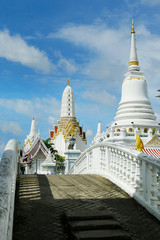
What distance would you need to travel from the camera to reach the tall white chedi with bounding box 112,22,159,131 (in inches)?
1307

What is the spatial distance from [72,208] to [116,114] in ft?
99.5

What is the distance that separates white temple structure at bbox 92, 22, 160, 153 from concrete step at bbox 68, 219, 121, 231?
2402 cm

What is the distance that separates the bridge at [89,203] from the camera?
4609mm

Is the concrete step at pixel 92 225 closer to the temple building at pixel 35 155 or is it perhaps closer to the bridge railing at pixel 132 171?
the bridge railing at pixel 132 171

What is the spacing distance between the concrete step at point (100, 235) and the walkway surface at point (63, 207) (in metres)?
0.35

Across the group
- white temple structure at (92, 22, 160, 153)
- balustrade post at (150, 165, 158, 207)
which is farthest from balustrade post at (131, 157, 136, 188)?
white temple structure at (92, 22, 160, 153)

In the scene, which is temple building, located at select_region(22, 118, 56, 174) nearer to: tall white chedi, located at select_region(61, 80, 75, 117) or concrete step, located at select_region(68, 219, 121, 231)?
tall white chedi, located at select_region(61, 80, 75, 117)

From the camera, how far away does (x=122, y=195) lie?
7289mm

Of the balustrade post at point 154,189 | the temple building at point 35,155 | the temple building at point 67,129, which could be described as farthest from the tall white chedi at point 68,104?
the balustrade post at point 154,189

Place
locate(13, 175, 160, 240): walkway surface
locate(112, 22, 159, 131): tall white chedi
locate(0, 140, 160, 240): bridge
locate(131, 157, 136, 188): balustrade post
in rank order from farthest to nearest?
locate(112, 22, 159, 131): tall white chedi < locate(131, 157, 136, 188): balustrade post < locate(13, 175, 160, 240): walkway surface < locate(0, 140, 160, 240): bridge

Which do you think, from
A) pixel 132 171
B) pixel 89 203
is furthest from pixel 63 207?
pixel 132 171

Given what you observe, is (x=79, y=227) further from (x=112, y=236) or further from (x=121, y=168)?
(x=121, y=168)

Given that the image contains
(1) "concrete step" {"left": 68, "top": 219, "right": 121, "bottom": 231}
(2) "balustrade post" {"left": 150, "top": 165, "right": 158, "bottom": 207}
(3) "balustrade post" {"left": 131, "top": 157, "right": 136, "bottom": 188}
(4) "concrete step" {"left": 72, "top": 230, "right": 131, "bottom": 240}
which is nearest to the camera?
(4) "concrete step" {"left": 72, "top": 230, "right": 131, "bottom": 240}

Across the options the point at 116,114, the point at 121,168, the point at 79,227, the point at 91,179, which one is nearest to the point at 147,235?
the point at 79,227
